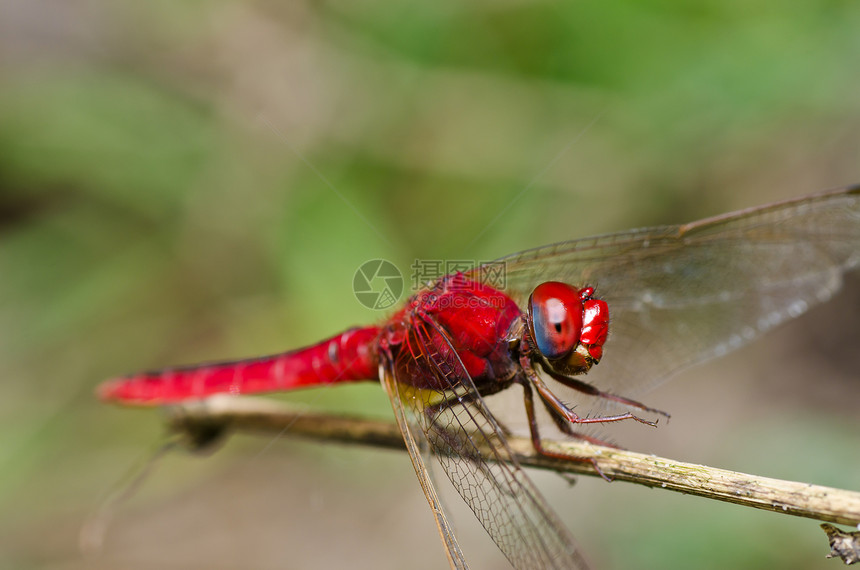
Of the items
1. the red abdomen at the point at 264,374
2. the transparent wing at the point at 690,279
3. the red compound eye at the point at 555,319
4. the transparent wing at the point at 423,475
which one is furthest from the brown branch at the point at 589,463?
the transparent wing at the point at 690,279

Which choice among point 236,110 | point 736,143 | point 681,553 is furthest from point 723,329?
point 236,110

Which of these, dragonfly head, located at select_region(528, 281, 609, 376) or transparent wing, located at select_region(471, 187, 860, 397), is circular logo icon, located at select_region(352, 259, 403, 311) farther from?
dragonfly head, located at select_region(528, 281, 609, 376)

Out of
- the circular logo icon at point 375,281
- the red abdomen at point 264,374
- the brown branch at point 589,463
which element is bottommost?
the brown branch at point 589,463

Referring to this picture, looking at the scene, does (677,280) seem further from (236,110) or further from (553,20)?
(236,110)

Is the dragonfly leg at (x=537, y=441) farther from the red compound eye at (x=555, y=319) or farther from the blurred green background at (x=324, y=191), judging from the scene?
the blurred green background at (x=324, y=191)

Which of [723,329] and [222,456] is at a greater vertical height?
[222,456]

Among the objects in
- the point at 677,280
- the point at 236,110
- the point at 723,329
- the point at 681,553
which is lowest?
the point at 681,553

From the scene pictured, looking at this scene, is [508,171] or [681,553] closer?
[681,553]

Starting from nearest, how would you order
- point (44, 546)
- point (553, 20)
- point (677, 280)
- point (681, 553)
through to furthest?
point (677, 280)
point (681, 553)
point (44, 546)
point (553, 20)
